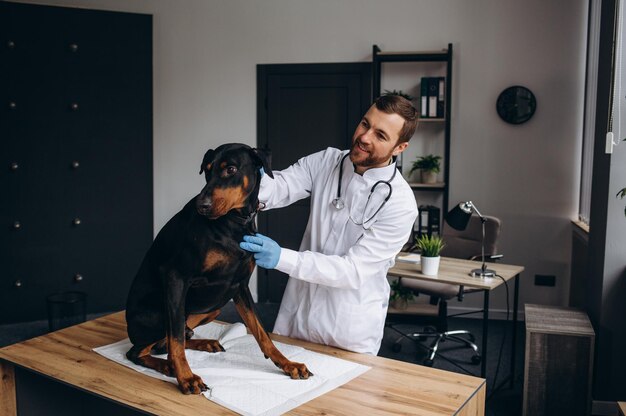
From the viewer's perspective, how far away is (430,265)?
3461 millimetres

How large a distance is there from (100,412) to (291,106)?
11.7 feet

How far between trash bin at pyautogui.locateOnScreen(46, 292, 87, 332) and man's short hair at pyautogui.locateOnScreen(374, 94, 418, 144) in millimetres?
3056

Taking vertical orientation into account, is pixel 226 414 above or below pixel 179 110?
below

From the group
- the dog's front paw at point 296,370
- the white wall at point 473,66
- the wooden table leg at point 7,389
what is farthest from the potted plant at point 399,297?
the wooden table leg at point 7,389

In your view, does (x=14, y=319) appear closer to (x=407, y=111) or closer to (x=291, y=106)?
(x=291, y=106)

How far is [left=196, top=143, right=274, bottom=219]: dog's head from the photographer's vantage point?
143 cm

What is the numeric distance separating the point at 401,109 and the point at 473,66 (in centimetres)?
323

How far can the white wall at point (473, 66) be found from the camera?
4734 mm

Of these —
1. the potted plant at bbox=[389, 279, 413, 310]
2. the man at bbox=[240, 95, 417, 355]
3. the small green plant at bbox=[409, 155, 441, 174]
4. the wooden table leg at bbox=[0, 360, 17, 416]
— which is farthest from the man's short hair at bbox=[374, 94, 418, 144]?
the small green plant at bbox=[409, 155, 441, 174]

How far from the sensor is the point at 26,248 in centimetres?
Result: 458

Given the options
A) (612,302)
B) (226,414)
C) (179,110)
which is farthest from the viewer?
(179,110)

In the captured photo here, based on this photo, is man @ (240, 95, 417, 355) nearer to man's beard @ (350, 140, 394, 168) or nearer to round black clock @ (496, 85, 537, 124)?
man's beard @ (350, 140, 394, 168)

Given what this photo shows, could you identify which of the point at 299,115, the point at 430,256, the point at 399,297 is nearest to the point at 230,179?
the point at 430,256

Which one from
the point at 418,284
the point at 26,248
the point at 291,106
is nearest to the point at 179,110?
the point at 291,106
